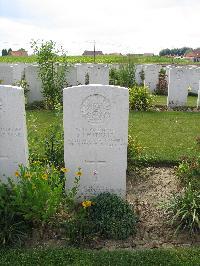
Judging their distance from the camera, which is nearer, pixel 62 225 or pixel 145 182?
pixel 62 225

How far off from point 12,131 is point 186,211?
2457 millimetres

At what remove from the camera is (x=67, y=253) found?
166 inches

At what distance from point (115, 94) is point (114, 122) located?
1.21 feet

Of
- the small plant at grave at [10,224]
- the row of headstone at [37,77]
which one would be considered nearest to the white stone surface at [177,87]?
the row of headstone at [37,77]

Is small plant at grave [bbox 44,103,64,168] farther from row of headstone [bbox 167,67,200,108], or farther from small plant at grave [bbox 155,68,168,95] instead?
small plant at grave [bbox 155,68,168,95]

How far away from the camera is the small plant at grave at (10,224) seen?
174 inches

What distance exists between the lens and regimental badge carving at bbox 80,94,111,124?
497 cm

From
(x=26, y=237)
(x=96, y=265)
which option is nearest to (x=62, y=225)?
(x=26, y=237)

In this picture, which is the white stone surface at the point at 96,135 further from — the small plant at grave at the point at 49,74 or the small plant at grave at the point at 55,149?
the small plant at grave at the point at 49,74

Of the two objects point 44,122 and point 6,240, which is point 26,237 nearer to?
point 6,240

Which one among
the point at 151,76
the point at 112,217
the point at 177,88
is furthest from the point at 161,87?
the point at 112,217

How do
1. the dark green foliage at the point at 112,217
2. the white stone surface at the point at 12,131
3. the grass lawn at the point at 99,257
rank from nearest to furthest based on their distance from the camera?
the grass lawn at the point at 99,257
the dark green foliage at the point at 112,217
the white stone surface at the point at 12,131

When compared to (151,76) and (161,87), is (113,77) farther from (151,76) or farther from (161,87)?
(161,87)

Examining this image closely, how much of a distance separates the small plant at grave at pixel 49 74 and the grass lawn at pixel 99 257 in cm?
816
